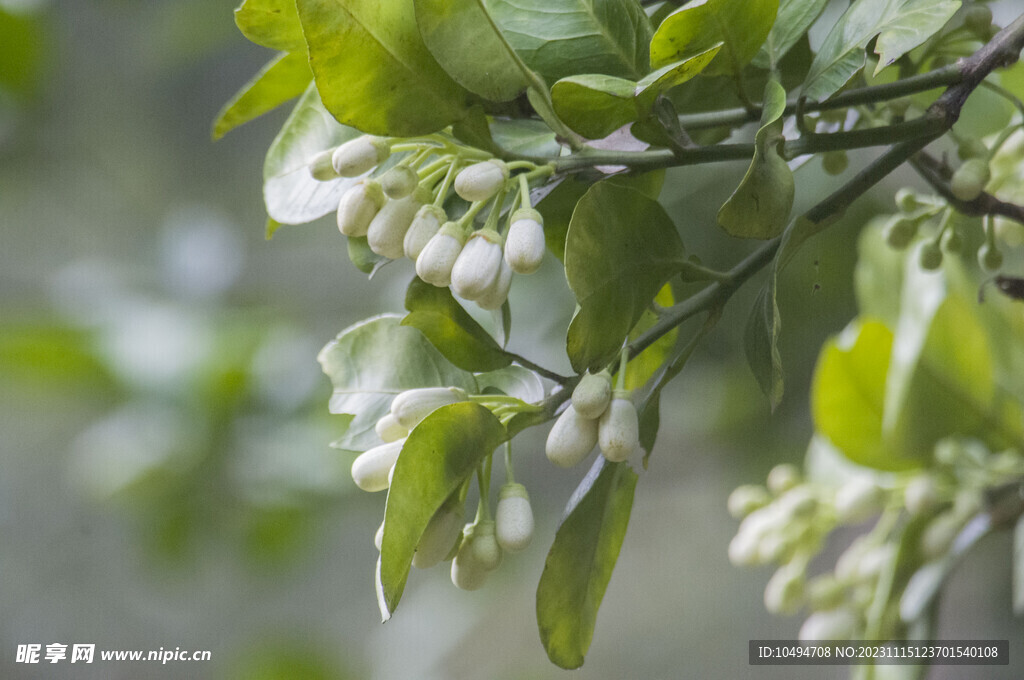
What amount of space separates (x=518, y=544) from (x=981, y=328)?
38 centimetres

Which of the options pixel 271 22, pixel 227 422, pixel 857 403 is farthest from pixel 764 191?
pixel 227 422

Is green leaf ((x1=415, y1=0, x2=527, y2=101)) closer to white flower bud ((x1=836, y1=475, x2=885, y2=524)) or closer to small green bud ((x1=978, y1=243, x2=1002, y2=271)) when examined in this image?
small green bud ((x1=978, y1=243, x2=1002, y2=271))

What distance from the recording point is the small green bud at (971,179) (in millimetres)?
329

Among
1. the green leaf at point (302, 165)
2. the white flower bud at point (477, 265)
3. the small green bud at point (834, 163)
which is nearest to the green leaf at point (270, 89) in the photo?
the green leaf at point (302, 165)

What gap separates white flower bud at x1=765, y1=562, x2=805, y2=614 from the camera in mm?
514

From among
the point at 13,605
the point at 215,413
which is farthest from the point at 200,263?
the point at 13,605

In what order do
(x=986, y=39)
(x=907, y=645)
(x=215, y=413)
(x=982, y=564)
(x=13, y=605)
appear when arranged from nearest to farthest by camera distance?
(x=986, y=39) < (x=907, y=645) < (x=982, y=564) < (x=215, y=413) < (x=13, y=605)

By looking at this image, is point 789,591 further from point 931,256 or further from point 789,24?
point 789,24

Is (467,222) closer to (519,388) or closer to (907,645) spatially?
(519,388)

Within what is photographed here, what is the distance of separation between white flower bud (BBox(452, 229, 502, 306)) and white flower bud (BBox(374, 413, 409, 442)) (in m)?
0.06

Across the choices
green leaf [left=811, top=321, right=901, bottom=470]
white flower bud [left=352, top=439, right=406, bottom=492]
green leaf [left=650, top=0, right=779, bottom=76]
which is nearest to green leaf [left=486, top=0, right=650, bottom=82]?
green leaf [left=650, top=0, right=779, bottom=76]

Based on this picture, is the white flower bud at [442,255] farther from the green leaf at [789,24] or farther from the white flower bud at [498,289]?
the green leaf at [789,24]

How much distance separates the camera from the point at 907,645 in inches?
18.3

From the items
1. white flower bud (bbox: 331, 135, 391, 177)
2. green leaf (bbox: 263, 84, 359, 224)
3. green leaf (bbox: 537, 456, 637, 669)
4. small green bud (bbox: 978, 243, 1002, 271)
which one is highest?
white flower bud (bbox: 331, 135, 391, 177)
